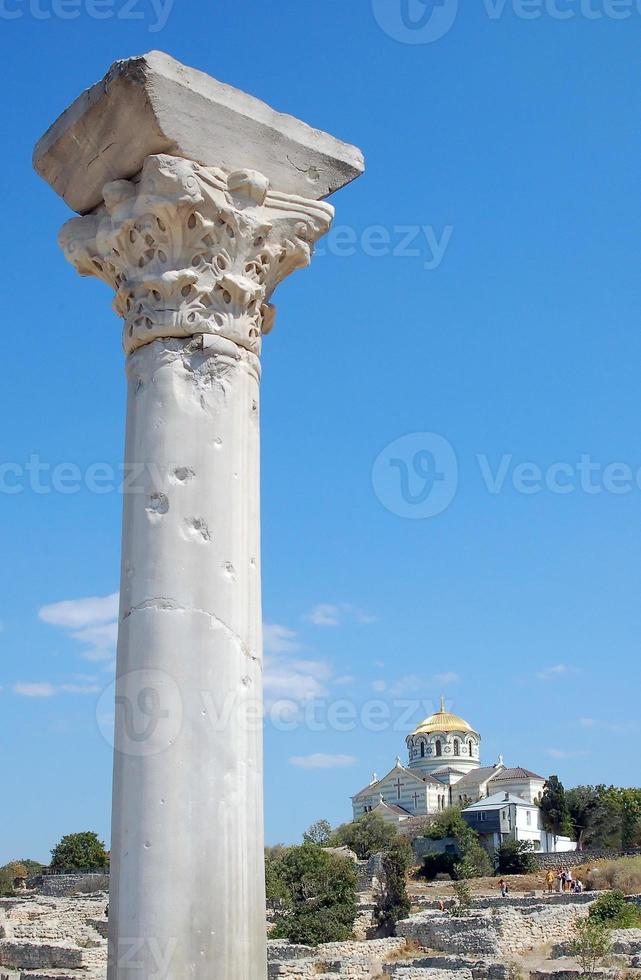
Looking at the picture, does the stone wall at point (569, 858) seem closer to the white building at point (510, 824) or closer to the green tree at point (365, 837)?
the green tree at point (365, 837)

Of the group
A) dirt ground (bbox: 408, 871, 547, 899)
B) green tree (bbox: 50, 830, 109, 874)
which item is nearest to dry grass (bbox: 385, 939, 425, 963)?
dirt ground (bbox: 408, 871, 547, 899)

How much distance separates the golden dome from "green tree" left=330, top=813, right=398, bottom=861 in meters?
25.9

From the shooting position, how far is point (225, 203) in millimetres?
4680

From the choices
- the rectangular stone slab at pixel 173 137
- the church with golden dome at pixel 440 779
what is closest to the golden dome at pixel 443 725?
the church with golden dome at pixel 440 779

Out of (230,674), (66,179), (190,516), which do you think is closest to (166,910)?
(230,674)

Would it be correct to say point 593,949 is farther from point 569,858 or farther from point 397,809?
point 397,809

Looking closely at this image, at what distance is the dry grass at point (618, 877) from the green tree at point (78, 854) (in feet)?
89.8

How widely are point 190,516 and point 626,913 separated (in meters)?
28.0

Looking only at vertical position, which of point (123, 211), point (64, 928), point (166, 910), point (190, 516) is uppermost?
point (123, 211)

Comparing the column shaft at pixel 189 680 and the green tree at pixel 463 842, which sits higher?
the column shaft at pixel 189 680

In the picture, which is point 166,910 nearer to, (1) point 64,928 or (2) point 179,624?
(2) point 179,624

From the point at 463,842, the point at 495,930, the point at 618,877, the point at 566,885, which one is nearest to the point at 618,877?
the point at 618,877

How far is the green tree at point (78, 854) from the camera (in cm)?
5828

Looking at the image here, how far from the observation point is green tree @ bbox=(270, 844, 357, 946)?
2789 cm
